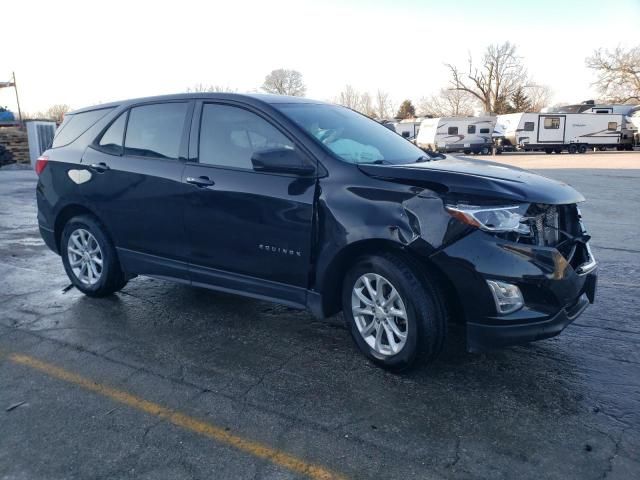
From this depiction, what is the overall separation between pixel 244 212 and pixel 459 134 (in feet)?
120

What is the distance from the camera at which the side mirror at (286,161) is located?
365cm

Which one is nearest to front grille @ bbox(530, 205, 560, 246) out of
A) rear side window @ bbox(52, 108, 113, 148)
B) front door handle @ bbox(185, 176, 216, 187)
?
front door handle @ bbox(185, 176, 216, 187)

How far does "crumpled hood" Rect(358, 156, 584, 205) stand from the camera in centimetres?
320

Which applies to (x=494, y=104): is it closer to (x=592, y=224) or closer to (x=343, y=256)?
(x=592, y=224)

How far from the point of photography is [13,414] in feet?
10.1

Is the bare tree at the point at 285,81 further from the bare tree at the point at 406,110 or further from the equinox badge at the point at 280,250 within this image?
the equinox badge at the point at 280,250

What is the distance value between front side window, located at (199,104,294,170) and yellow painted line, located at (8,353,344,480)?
175cm

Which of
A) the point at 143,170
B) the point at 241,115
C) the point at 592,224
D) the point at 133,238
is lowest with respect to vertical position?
the point at 592,224

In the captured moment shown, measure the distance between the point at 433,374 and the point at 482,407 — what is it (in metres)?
0.46

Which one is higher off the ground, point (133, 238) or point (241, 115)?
point (241, 115)

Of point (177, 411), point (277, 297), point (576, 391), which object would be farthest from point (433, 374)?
point (177, 411)

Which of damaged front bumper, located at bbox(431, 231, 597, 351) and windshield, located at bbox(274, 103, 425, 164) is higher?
windshield, located at bbox(274, 103, 425, 164)

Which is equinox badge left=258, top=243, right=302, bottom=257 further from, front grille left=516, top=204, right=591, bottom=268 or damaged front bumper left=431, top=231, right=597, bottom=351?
front grille left=516, top=204, right=591, bottom=268

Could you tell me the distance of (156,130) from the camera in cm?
459
